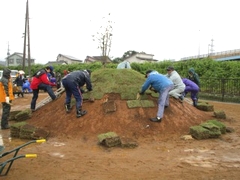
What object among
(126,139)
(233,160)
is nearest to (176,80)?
(126,139)

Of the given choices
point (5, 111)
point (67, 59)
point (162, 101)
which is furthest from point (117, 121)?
point (67, 59)

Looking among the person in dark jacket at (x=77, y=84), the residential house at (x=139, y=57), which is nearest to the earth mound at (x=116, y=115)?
the person in dark jacket at (x=77, y=84)

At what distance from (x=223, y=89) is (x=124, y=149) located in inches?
442

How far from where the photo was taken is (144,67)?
2284cm

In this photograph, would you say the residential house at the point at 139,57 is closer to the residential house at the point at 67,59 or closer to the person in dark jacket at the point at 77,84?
the residential house at the point at 67,59

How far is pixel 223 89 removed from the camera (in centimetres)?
1540

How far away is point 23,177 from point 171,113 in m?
4.61

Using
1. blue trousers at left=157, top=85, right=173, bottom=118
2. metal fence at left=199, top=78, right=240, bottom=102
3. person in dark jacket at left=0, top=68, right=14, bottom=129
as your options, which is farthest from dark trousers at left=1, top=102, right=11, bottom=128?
metal fence at left=199, top=78, right=240, bottom=102

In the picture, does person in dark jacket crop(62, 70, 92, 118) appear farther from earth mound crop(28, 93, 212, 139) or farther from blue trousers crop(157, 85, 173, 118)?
blue trousers crop(157, 85, 173, 118)

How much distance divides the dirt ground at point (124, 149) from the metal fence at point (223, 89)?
21.2 ft

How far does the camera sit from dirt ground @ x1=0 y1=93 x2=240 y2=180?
4.47m

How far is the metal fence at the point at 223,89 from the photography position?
49.1ft

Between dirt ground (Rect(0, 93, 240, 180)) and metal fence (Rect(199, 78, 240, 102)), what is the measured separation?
21.2 feet

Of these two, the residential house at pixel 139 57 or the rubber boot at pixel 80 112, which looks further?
the residential house at pixel 139 57
